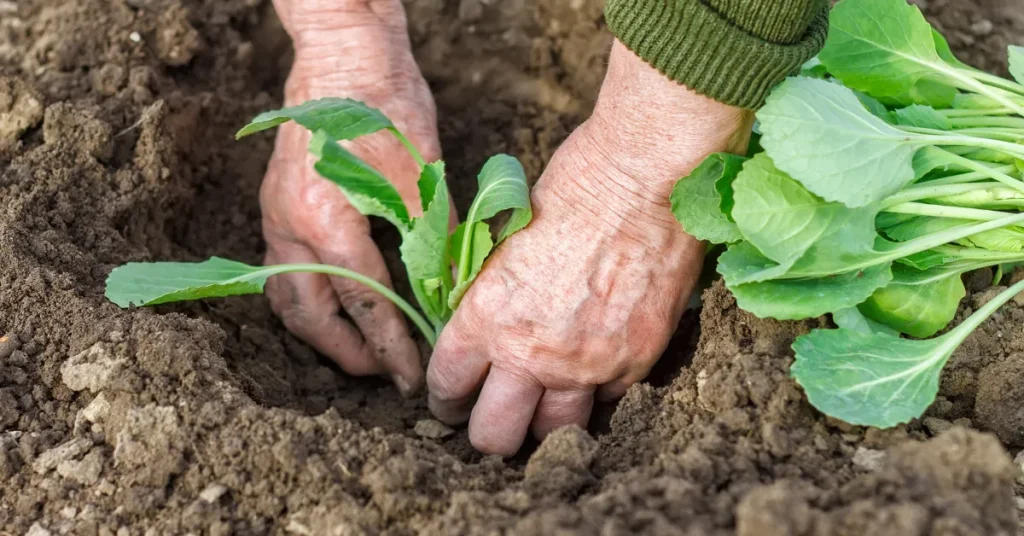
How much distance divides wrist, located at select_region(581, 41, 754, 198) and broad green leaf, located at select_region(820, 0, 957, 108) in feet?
0.83

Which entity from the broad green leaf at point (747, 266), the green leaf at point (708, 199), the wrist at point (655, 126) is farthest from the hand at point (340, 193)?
the broad green leaf at point (747, 266)

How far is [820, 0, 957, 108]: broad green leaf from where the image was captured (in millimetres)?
1686

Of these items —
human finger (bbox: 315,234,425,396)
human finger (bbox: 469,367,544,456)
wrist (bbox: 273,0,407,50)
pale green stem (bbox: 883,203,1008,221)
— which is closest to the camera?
pale green stem (bbox: 883,203,1008,221)

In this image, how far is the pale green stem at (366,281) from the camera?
185 centimetres

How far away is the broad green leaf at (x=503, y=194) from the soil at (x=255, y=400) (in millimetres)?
404

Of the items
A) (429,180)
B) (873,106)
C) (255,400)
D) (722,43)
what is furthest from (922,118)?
(255,400)

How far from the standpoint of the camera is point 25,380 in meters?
1.57

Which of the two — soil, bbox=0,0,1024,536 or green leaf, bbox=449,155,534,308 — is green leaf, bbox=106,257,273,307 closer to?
soil, bbox=0,0,1024,536

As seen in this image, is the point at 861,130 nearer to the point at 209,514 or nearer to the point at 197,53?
the point at 209,514

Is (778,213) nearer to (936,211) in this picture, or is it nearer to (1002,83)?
(936,211)

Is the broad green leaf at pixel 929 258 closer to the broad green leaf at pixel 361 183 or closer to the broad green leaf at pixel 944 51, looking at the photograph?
the broad green leaf at pixel 944 51

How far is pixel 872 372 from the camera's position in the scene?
4.50ft

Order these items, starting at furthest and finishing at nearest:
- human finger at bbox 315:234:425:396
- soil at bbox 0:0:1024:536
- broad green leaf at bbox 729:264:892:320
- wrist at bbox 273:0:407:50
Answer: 1. wrist at bbox 273:0:407:50
2. human finger at bbox 315:234:425:396
3. broad green leaf at bbox 729:264:892:320
4. soil at bbox 0:0:1024:536

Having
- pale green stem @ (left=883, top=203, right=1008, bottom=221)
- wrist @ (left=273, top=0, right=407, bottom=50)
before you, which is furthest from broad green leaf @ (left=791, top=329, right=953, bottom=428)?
wrist @ (left=273, top=0, right=407, bottom=50)
